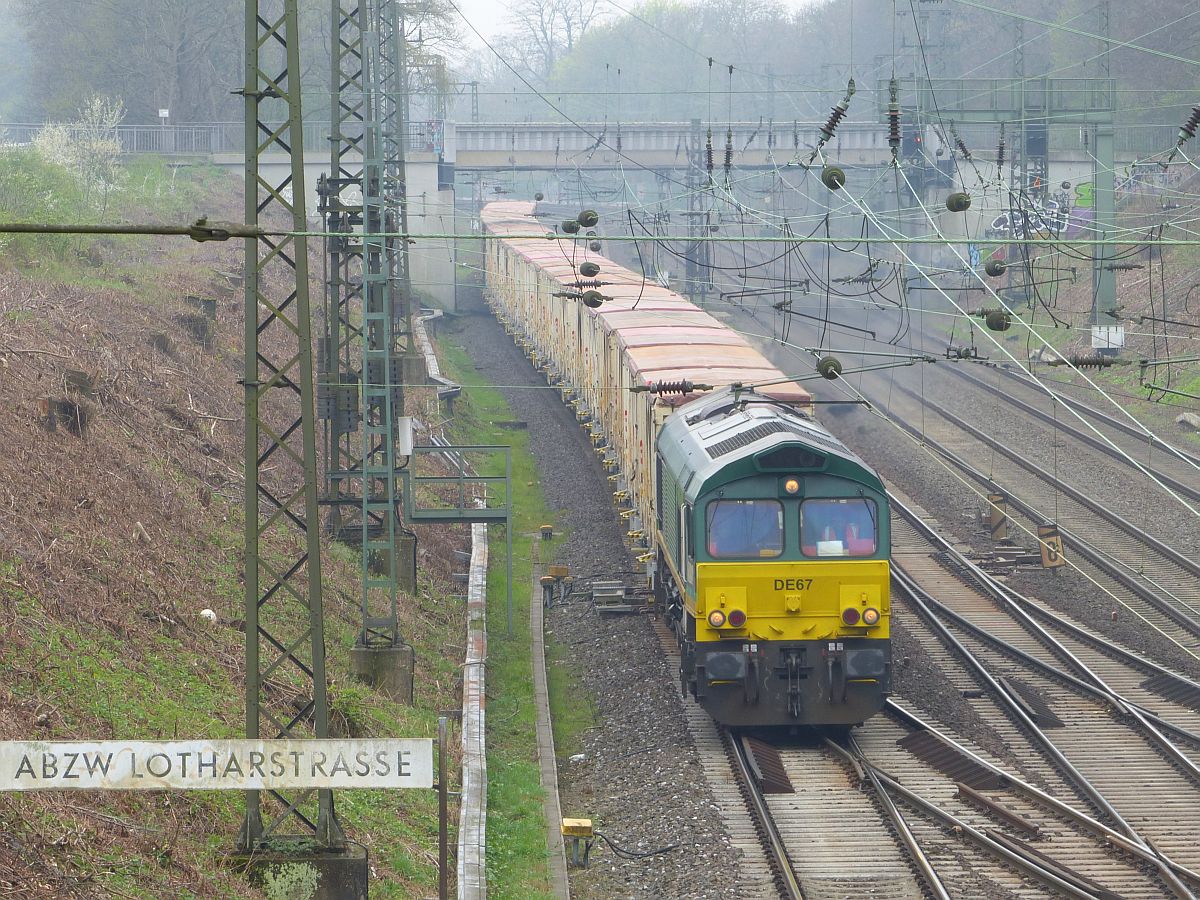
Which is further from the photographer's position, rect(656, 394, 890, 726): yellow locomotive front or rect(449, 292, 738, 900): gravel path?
rect(656, 394, 890, 726): yellow locomotive front

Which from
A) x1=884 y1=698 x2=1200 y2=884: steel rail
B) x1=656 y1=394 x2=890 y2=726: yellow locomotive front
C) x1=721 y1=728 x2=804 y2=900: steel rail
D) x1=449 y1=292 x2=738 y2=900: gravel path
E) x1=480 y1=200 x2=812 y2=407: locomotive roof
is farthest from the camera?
x1=480 y1=200 x2=812 y2=407: locomotive roof

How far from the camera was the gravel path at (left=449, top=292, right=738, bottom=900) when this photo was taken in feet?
41.3

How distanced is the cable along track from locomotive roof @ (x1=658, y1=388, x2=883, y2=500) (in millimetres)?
3254

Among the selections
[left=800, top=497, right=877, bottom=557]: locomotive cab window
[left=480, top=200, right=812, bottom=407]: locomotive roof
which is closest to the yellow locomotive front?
[left=800, top=497, right=877, bottom=557]: locomotive cab window

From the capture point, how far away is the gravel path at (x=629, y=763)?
12594 millimetres

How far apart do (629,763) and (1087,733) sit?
5154mm

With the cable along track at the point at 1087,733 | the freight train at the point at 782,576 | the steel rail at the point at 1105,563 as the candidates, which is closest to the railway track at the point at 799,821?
the freight train at the point at 782,576

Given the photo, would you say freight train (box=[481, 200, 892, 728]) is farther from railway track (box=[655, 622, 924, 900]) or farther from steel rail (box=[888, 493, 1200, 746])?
steel rail (box=[888, 493, 1200, 746])

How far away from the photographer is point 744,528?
15.1 m

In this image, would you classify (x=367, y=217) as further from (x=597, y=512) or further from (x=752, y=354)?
(x=597, y=512)

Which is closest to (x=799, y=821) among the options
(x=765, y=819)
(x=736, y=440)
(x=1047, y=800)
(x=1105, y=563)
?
(x=765, y=819)

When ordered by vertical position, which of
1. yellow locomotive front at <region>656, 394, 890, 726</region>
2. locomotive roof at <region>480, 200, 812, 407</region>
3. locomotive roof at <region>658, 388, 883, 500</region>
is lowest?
yellow locomotive front at <region>656, 394, 890, 726</region>

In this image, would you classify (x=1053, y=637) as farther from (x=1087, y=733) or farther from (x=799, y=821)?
(x=799, y=821)

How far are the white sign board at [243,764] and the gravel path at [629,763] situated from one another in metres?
4.22
